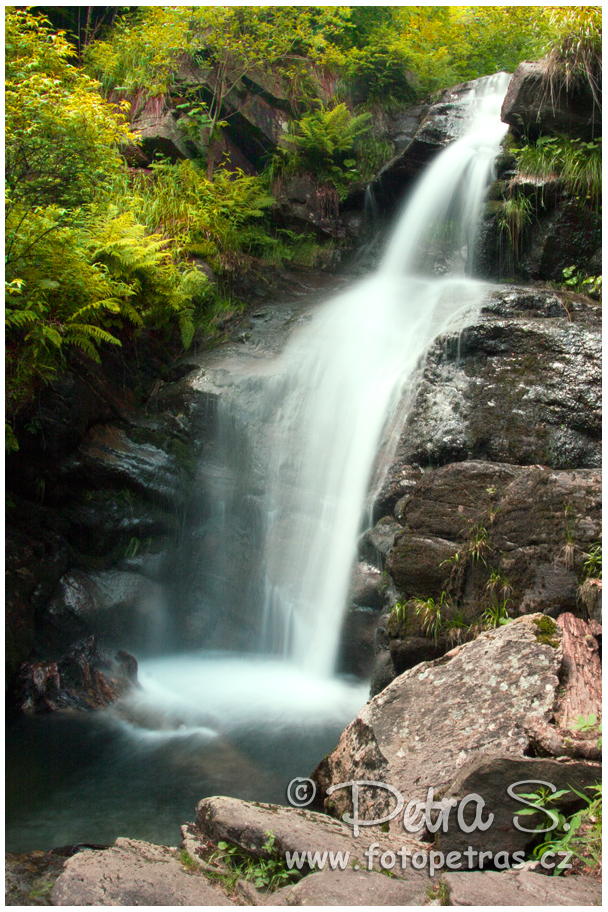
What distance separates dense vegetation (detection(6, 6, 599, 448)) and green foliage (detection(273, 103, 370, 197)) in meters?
0.03

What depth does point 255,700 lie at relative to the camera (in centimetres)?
537

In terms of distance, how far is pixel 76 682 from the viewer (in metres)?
5.47

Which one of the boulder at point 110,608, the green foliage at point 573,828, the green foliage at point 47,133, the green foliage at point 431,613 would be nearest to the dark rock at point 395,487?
the green foliage at point 431,613

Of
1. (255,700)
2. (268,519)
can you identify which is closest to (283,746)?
(255,700)

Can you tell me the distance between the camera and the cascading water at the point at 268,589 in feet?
13.8

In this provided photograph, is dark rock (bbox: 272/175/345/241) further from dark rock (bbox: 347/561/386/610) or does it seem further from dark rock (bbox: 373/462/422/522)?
dark rock (bbox: 347/561/386/610)

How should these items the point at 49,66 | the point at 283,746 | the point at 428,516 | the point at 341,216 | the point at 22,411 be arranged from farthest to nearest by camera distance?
the point at 341,216, the point at 49,66, the point at 22,411, the point at 428,516, the point at 283,746

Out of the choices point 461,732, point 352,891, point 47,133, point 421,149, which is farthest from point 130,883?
point 421,149

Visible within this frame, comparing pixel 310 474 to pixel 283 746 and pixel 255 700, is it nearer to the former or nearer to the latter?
pixel 255 700

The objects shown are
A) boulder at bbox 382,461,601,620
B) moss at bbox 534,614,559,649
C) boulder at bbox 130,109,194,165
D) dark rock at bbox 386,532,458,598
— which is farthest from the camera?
boulder at bbox 130,109,194,165

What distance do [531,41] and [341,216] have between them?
267 inches

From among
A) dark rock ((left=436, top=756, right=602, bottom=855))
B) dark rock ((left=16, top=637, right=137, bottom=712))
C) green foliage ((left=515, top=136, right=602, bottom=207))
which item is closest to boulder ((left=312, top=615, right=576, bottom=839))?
dark rock ((left=436, top=756, right=602, bottom=855))

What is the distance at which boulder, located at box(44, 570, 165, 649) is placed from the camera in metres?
6.17

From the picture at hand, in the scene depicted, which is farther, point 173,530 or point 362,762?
point 173,530
